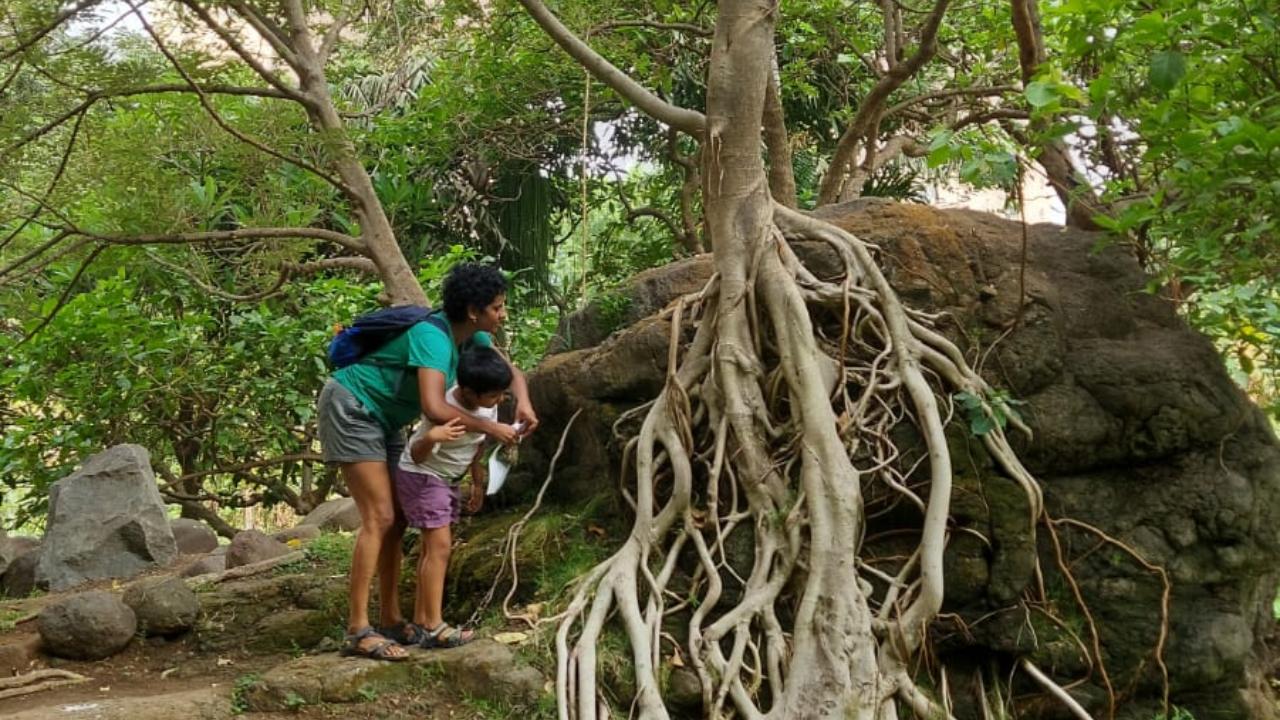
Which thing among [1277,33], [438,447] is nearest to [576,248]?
[438,447]

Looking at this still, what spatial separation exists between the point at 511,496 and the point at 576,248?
656cm

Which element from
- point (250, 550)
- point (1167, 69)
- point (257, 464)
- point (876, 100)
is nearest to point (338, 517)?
point (257, 464)

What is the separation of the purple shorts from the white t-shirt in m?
0.03

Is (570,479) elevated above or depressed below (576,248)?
below

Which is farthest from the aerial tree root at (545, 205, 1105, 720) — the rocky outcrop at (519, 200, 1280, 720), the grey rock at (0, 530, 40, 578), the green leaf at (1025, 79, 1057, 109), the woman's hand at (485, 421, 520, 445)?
the grey rock at (0, 530, 40, 578)

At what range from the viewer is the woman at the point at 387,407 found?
4.22m

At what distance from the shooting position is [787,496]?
14.4ft

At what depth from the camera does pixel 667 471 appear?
15.4ft

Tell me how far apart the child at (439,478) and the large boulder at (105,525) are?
11.5ft

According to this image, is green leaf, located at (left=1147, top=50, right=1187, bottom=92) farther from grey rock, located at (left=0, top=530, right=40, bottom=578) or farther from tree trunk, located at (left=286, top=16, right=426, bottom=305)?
grey rock, located at (left=0, top=530, right=40, bottom=578)

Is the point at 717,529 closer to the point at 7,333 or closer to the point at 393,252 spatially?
the point at 393,252

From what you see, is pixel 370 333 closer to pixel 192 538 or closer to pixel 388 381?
pixel 388 381

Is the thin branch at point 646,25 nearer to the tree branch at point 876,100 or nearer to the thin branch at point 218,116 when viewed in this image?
the tree branch at point 876,100

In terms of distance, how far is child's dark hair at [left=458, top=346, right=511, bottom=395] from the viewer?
427 cm
